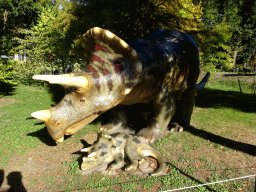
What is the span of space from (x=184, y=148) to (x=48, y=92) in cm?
1029

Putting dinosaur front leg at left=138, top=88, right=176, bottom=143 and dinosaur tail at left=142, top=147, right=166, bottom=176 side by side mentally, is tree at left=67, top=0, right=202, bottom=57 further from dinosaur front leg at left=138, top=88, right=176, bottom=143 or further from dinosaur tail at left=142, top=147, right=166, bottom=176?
dinosaur tail at left=142, top=147, right=166, bottom=176

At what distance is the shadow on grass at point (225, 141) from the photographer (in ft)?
16.3

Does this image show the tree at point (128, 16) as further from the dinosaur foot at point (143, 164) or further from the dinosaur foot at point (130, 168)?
the dinosaur foot at point (130, 168)

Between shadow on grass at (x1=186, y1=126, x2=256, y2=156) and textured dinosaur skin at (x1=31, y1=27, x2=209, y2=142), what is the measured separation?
1.33ft

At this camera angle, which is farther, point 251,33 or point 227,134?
point 251,33

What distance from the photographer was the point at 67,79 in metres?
2.99

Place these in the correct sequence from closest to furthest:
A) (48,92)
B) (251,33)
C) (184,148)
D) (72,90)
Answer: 1. (72,90)
2. (184,148)
3. (48,92)
4. (251,33)

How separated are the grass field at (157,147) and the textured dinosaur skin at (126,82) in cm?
79

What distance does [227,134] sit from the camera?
5.94 meters

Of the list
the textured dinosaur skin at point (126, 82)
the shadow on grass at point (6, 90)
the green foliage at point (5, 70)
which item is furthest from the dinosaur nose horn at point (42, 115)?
the shadow on grass at point (6, 90)

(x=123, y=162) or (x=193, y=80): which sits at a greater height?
(x=193, y=80)

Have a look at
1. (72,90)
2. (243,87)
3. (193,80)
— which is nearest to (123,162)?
(72,90)

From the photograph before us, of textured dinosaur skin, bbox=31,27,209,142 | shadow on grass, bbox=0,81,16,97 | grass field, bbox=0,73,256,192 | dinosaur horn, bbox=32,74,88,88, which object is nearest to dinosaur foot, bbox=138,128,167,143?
textured dinosaur skin, bbox=31,27,209,142

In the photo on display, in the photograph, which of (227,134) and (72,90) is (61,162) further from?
(227,134)
